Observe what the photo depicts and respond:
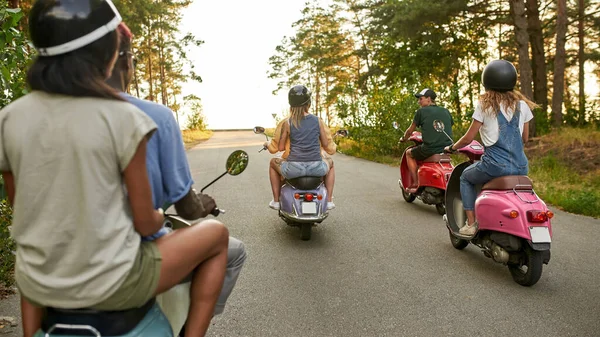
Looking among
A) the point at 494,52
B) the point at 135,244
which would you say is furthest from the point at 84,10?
the point at 494,52

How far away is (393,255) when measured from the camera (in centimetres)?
573

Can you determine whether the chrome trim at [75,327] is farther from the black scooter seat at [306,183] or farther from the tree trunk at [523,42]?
the tree trunk at [523,42]

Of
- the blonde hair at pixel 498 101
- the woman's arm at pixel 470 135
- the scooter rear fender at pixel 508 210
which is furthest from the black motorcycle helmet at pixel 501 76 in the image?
the scooter rear fender at pixel 508 210

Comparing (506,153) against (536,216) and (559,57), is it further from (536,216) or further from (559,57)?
(559,57)

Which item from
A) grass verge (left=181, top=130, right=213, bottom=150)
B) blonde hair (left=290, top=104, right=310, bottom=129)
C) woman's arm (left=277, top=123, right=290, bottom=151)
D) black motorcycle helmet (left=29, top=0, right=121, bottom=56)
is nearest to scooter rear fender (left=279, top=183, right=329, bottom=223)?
woman's arm (left=277, top=123, right=290, bottom=151)

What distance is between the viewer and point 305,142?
6.39 m

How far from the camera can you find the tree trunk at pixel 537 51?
17938 millimetres

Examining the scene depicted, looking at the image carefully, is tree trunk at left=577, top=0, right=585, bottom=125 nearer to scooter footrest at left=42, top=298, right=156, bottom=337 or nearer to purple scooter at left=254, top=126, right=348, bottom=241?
purple scooter at left=254, top=126, right=348, bottom=241

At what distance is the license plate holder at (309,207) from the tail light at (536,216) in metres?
2.38

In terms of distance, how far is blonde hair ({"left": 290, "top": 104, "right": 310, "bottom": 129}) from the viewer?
6441mm

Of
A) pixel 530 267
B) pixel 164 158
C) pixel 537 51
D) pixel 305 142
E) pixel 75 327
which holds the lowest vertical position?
pixel 530 267

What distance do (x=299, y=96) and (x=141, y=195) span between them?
15.1 feet

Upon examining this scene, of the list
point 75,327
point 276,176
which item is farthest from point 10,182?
point 276,176

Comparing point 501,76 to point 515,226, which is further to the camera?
point 501,76
